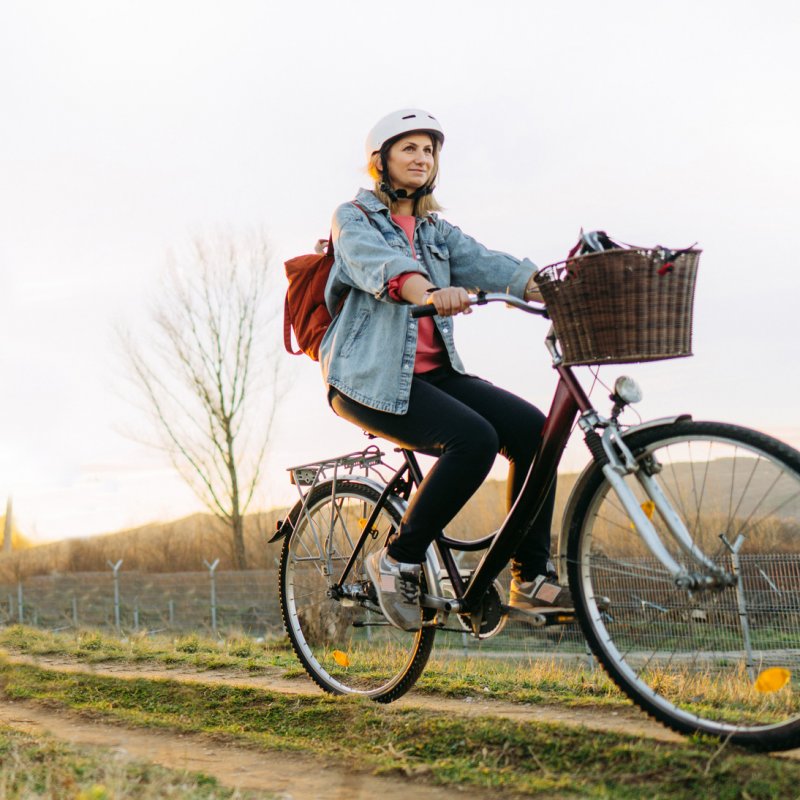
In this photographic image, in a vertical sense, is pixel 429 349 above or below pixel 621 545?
above

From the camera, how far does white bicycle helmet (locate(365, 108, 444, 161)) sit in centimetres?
320

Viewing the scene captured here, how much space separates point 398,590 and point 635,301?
4.32 feet

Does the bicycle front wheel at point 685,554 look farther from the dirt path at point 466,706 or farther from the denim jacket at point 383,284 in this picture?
the denim jacket at point 383,284

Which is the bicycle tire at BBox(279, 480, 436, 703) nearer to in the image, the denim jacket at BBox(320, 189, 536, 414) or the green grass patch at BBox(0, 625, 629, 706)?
the green grass patch at BBox(0, 625, 629, 706)

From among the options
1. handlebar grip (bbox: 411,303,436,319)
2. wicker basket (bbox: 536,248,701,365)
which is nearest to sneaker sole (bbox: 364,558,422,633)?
handlebar grip (bbox: 411,303,436,319)

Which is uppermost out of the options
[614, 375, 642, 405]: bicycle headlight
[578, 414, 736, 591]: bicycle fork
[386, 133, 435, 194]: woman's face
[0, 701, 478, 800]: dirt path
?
[386, 133, 435, 194]: woman's face

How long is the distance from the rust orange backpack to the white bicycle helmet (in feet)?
1.26

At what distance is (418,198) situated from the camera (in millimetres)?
3342

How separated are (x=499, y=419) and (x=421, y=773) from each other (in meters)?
1.12

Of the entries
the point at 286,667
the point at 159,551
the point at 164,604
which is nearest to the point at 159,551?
the point at 159,551

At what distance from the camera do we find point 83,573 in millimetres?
22938

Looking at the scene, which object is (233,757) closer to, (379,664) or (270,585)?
(379,664)

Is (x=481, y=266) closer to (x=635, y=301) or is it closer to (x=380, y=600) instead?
(x=635, y=301)

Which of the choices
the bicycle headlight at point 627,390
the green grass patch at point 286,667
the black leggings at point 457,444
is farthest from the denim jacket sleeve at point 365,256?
the green grass patch at point 286,667
